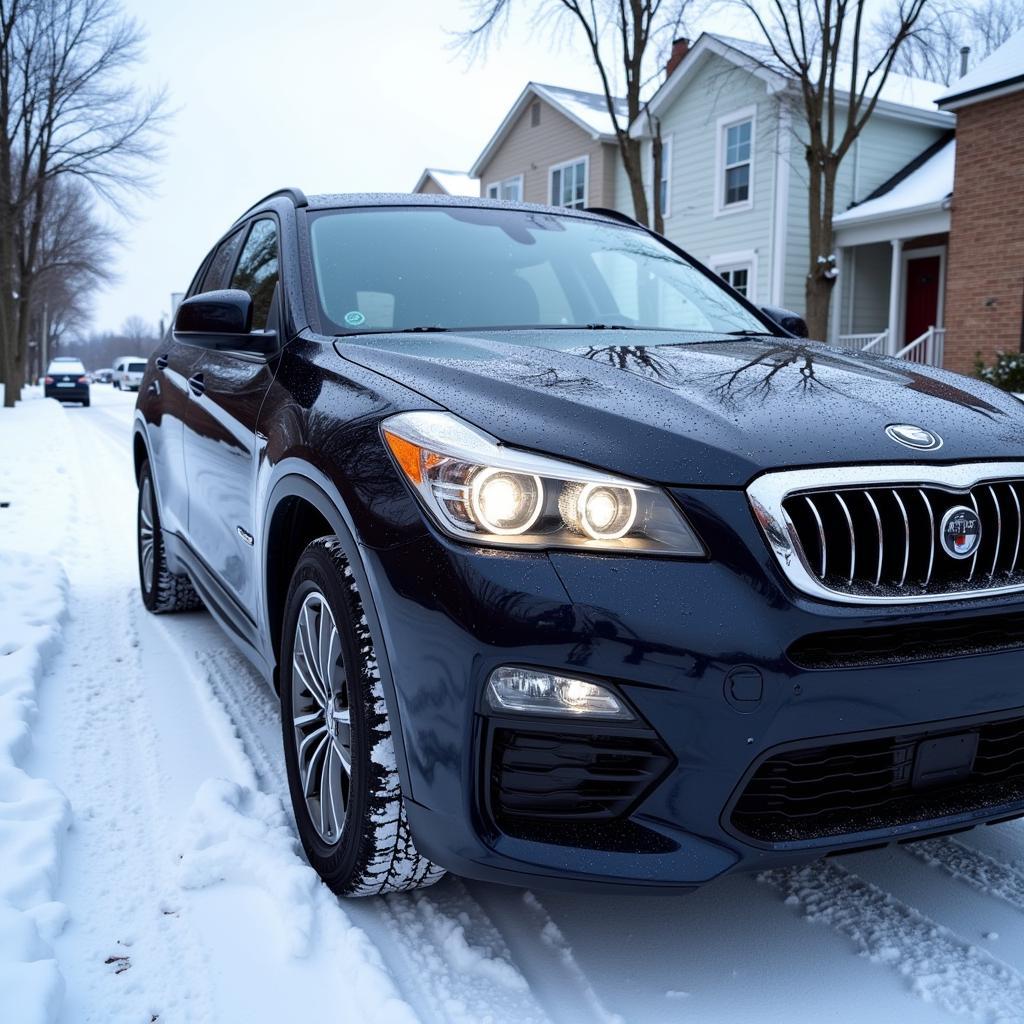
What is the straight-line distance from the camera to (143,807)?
2.95m

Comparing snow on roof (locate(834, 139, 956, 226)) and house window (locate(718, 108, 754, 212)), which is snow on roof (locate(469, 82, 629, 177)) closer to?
house window (locate(718, 108, 754, 212))

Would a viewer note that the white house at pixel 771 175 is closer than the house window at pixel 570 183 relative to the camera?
Yes

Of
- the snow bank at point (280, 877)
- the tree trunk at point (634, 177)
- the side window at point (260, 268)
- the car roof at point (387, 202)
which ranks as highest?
the tree trunk at point (634, 177)

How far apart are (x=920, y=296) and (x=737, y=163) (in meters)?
4.37

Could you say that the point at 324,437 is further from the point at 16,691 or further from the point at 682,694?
the point at 16,691

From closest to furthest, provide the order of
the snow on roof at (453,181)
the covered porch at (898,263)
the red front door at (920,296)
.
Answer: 1. the covered porch at (898,263)
2. the red front door at (920,296)
3. the snow on roof at (453,181)

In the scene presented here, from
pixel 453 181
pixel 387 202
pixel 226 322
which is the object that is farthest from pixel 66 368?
pixel 226 322

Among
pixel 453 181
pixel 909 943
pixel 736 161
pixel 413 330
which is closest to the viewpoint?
pixel 909 943

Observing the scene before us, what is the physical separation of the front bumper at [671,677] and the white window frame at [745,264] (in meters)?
18.7

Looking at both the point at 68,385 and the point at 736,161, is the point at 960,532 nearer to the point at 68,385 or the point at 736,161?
the point at 736,161

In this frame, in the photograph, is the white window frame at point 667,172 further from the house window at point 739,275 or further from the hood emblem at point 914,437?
the hood emblem at point 914,437

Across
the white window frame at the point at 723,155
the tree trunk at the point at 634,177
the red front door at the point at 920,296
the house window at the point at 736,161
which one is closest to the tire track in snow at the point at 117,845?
the tree trunk at the point at 634,177

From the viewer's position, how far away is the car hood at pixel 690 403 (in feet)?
6.63

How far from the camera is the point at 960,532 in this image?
206 centimetres
